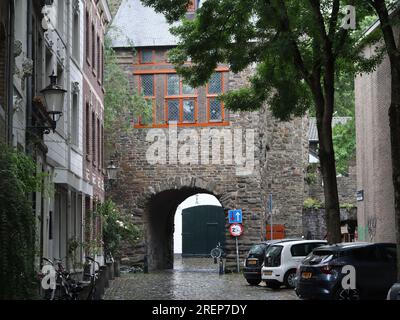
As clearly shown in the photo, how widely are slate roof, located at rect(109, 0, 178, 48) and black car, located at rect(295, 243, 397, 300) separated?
22849mm

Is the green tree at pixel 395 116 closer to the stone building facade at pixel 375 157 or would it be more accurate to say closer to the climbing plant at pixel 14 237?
the climbing plant at pixel 14 237

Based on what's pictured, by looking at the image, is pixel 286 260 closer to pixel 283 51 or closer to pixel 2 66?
pixel 283 51

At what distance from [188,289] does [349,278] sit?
374 inches

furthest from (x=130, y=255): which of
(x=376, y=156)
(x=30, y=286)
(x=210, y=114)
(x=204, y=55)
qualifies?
(x=30, y=286)

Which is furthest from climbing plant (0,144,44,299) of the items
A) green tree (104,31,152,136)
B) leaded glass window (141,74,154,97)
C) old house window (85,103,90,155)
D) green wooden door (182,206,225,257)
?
green wooden door (182,206,225,257)

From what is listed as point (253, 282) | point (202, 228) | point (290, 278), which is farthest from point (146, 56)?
point (202, 228)

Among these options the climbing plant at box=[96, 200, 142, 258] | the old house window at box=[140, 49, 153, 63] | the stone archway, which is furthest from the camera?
the old house window at box=[140, 49, 153, 63]

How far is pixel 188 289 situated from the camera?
27.7 meters

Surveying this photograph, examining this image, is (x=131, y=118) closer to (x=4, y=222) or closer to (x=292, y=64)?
(x=292, y=64)

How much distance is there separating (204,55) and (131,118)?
57.6ft

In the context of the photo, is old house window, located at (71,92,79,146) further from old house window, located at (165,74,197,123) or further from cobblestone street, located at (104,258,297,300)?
old house window, located at (165,74,197,123)

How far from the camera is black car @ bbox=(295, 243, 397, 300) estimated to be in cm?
1884

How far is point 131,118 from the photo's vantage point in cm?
4141

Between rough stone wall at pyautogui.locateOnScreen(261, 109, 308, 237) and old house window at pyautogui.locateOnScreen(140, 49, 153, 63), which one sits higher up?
old house window at pyautogui.locateOnScreen(140, 49, 153, 63)
